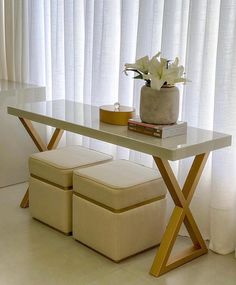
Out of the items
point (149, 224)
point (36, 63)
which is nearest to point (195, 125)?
point (149, 224)

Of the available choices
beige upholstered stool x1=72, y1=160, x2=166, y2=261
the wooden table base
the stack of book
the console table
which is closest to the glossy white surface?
the console table

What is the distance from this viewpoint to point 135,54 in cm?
300

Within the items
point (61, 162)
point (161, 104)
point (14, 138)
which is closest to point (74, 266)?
point (61, 162)

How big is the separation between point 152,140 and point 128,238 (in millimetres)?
566

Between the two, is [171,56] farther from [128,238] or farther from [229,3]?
[128,238]

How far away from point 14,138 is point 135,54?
1.18 metres

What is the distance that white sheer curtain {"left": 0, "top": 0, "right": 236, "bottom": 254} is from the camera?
8.42ft

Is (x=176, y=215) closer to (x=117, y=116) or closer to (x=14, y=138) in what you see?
(x=117, y=116)

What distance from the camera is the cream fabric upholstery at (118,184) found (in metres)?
2.45

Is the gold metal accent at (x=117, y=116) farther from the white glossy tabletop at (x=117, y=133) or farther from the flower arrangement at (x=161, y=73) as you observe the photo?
the flower arrangement at (x=161, y=73)

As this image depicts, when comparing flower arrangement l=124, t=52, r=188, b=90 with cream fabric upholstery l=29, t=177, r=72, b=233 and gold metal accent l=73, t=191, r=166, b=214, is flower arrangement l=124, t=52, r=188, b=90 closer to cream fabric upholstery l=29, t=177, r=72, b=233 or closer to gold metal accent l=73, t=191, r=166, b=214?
gold metal accent l=73, t=191, r=166, b=214

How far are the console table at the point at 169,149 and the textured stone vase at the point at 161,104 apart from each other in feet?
0.37

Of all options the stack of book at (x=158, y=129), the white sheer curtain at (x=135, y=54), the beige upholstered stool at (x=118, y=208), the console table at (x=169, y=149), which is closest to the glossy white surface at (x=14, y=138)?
the white sheer curtain at (x=135, y=54)

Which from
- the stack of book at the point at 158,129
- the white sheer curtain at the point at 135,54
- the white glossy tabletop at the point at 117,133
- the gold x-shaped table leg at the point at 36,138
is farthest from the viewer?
the gold x-shaped table leg at the point at 36,138
